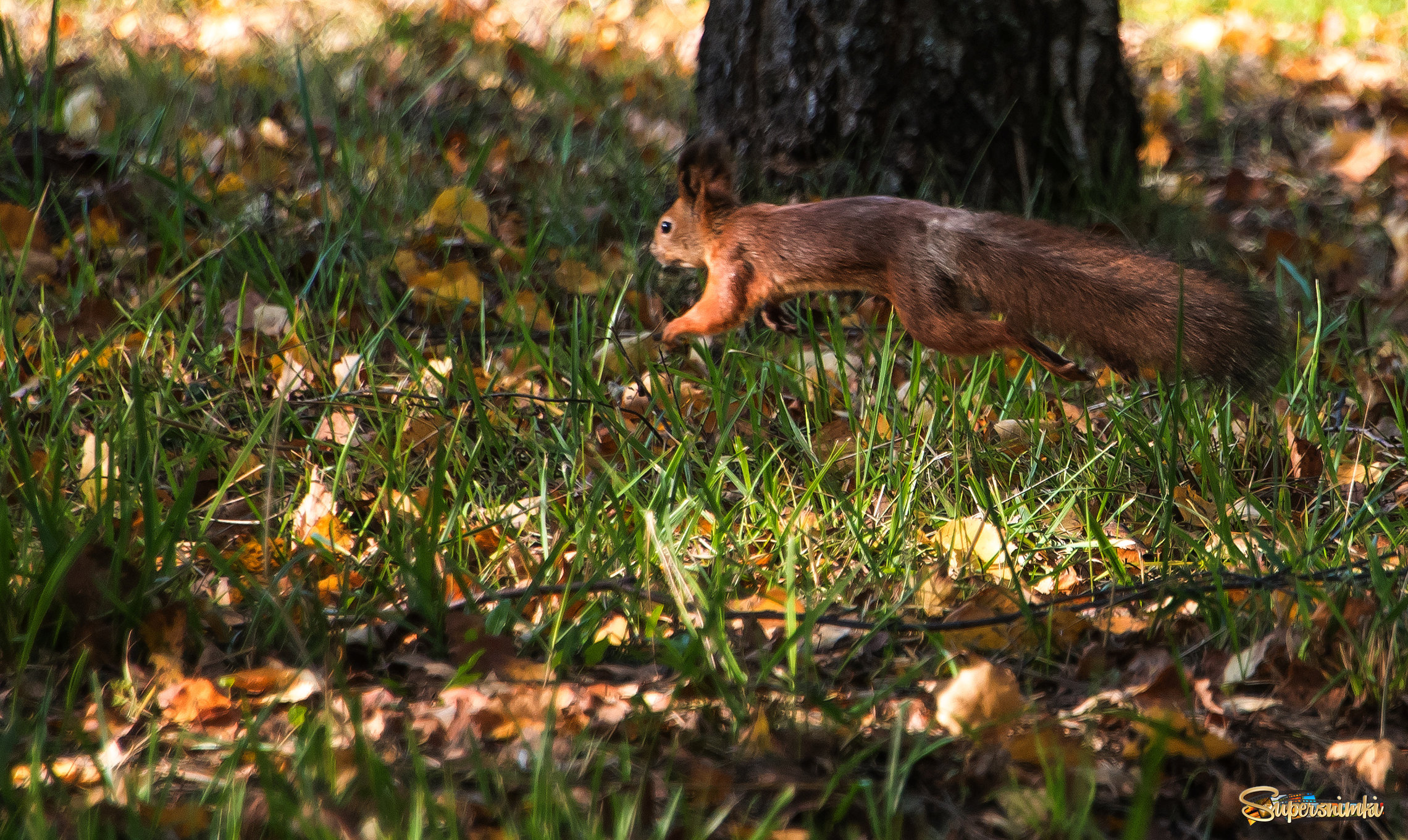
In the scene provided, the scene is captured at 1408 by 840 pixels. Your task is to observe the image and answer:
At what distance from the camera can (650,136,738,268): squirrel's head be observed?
2143 millimetres

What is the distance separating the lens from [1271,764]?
141 cm

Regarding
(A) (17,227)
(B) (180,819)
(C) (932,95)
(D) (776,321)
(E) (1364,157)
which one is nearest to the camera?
(B) (180,819)

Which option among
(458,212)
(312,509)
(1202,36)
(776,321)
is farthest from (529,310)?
(1202,36)

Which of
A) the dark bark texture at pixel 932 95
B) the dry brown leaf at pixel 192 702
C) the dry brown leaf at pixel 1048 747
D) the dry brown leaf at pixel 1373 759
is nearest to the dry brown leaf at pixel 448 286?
the dark bark texture at pixel 932 95

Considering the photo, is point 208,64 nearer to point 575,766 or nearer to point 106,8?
point 106,8

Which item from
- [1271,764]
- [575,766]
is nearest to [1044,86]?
[1271,764]

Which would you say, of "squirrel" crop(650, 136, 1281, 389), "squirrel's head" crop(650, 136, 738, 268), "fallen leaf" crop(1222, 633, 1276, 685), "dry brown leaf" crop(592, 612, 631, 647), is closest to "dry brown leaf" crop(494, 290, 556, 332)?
"squirrel's head" crop(650, 136, 738, 268)

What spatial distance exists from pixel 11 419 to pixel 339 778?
0.82 metres

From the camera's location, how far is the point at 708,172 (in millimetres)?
2148

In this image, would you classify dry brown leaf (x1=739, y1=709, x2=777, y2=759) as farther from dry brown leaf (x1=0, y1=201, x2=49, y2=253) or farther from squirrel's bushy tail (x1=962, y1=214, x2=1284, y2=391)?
dry brown leaf (x1=0, y1=201, x2=49, y2=253)

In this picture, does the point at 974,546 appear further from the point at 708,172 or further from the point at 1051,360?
the point at 708,172

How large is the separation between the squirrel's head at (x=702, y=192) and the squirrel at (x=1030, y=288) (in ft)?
0.70

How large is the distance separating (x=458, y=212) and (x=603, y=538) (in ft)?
4.96

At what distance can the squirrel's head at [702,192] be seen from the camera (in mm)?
2143
